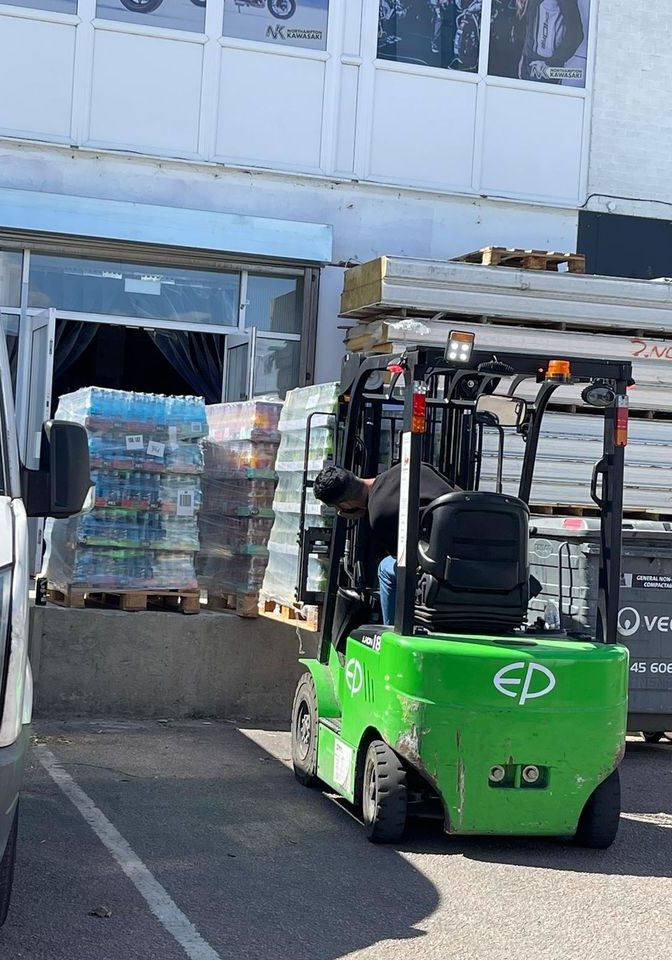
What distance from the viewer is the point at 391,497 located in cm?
697

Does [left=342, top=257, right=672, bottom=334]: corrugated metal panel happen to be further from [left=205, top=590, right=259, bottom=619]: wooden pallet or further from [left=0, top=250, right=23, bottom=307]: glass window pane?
[left=0, top=250, right=23, bottom=307]: glass window pane

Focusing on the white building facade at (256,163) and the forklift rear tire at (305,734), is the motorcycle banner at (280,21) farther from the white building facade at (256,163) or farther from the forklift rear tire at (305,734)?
the forklift rear tire at (305,734)

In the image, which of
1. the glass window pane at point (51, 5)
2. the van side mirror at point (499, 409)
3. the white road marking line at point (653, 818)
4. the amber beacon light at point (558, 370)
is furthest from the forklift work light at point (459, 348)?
the glass window pane at point (51, 5)

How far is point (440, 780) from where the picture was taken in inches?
251

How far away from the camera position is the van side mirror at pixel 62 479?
5164mm

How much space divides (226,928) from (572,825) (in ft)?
6.88

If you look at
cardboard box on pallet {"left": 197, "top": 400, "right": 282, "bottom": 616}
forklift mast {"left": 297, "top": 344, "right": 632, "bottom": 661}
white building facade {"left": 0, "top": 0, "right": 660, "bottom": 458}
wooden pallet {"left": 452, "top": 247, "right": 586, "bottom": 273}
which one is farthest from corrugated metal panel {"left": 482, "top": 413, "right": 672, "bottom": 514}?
forklift mast {"left": 297, "top": 344, "right": 632, "bottom": 661}

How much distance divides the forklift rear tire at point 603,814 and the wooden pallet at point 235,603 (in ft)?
13.0

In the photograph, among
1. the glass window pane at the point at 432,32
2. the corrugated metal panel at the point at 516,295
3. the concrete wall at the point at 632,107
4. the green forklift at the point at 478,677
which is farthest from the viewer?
the concrete wall at the point at 632,107

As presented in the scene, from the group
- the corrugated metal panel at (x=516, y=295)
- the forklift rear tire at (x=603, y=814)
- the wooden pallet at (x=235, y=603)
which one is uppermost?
the corrugated metal panel at (x=516, y=295)

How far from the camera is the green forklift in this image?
641 cm

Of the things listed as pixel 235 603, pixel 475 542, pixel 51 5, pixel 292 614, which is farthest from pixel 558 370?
pixel 51 5

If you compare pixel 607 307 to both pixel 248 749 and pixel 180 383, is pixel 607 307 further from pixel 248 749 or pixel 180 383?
pixel 248 749

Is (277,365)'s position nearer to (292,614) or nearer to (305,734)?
(292,614)
